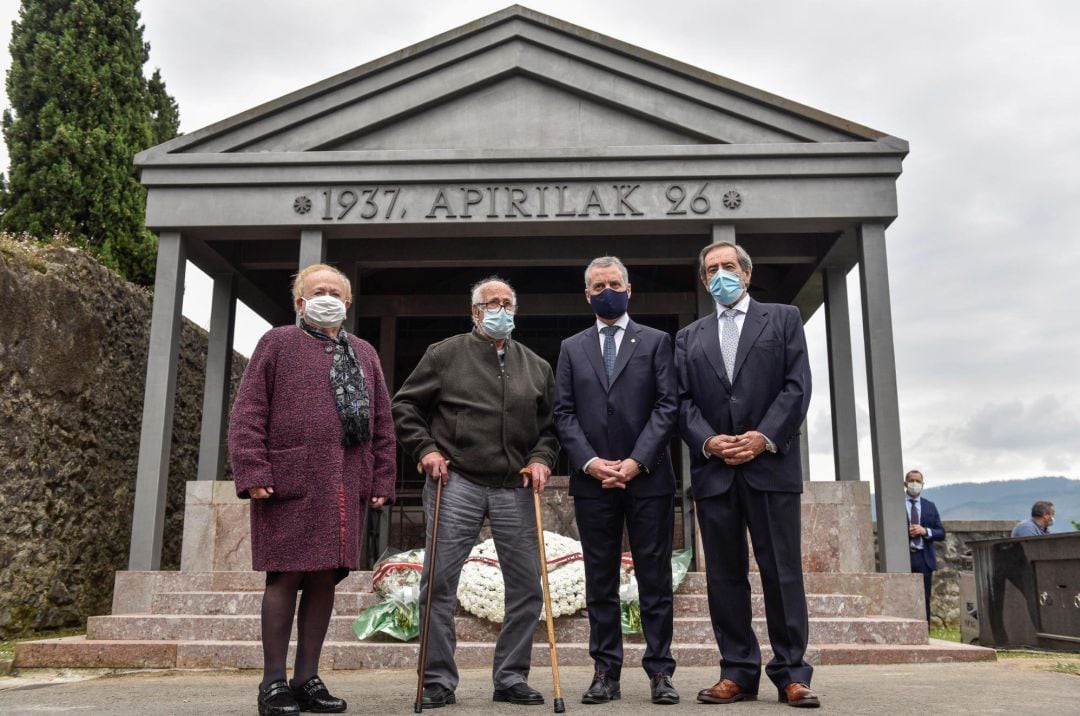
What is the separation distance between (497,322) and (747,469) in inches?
54.9

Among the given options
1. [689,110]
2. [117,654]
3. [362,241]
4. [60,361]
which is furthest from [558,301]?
[117,654]

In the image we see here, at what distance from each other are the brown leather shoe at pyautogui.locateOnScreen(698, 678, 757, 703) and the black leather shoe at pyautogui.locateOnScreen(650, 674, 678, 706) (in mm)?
121

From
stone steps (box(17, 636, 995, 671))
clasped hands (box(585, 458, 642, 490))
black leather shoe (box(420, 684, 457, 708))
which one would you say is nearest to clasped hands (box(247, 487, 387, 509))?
black leather shoe (box(420, 684, 457, 708))

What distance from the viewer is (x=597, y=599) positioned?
437 cm

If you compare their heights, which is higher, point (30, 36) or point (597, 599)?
point (30, 36)

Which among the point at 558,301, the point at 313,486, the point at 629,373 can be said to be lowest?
the point at 313,486

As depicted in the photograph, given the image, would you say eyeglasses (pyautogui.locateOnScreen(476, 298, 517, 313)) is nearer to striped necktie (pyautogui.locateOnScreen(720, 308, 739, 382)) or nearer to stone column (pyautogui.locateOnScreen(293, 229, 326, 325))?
striped necktie (pyautogui.locateOnScreen(720, 308, 739, 382))

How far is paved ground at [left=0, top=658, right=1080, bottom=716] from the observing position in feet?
13.0

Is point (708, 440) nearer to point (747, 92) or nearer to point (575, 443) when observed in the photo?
point (575, 443)

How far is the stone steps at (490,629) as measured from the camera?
6.58 meters

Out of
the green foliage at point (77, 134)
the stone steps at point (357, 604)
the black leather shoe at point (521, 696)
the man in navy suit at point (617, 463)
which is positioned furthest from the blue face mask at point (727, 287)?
the green foliage at point (77, 134)

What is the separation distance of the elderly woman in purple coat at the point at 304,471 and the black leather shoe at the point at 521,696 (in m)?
0.74

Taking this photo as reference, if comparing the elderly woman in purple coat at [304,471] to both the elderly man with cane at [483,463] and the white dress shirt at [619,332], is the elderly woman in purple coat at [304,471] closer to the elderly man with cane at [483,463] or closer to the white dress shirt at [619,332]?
the elderly man with cane at [483,463]

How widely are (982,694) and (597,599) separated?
1.86 metres
